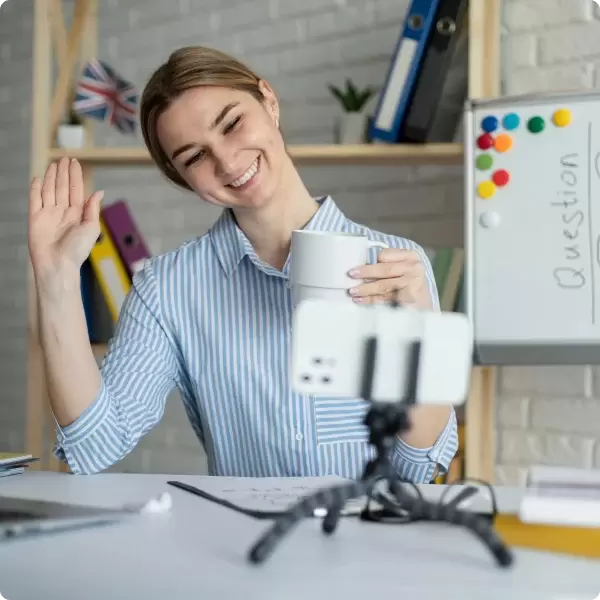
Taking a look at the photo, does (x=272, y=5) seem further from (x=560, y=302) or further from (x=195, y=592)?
(x=195, y=592)

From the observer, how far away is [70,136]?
2.40 meters

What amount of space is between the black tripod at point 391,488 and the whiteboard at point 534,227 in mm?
1239

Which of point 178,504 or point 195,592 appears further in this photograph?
point 178,504

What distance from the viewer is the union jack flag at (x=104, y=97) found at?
2.43 metres

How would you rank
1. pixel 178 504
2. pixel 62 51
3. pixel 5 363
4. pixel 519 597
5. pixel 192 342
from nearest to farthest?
pixel 519 597 < pixel 178 504 < pixel 192 342 < pixel 62 51 < pixel 5 363

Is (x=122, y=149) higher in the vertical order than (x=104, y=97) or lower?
lower

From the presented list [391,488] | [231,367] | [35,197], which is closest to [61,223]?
[35,197]

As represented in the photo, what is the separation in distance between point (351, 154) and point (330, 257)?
3.95 ft

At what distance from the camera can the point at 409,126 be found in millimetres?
2109

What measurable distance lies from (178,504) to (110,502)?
0.08 metres

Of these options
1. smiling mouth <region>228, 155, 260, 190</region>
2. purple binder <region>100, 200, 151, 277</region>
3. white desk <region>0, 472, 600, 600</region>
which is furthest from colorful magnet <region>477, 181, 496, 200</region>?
white desk <region>0, 472, 600, 600</region>

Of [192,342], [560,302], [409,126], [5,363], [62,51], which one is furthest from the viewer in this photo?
[5,363]

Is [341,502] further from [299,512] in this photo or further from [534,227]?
[534,227]

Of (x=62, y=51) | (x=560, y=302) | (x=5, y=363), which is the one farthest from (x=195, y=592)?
(x=5, y=363)
